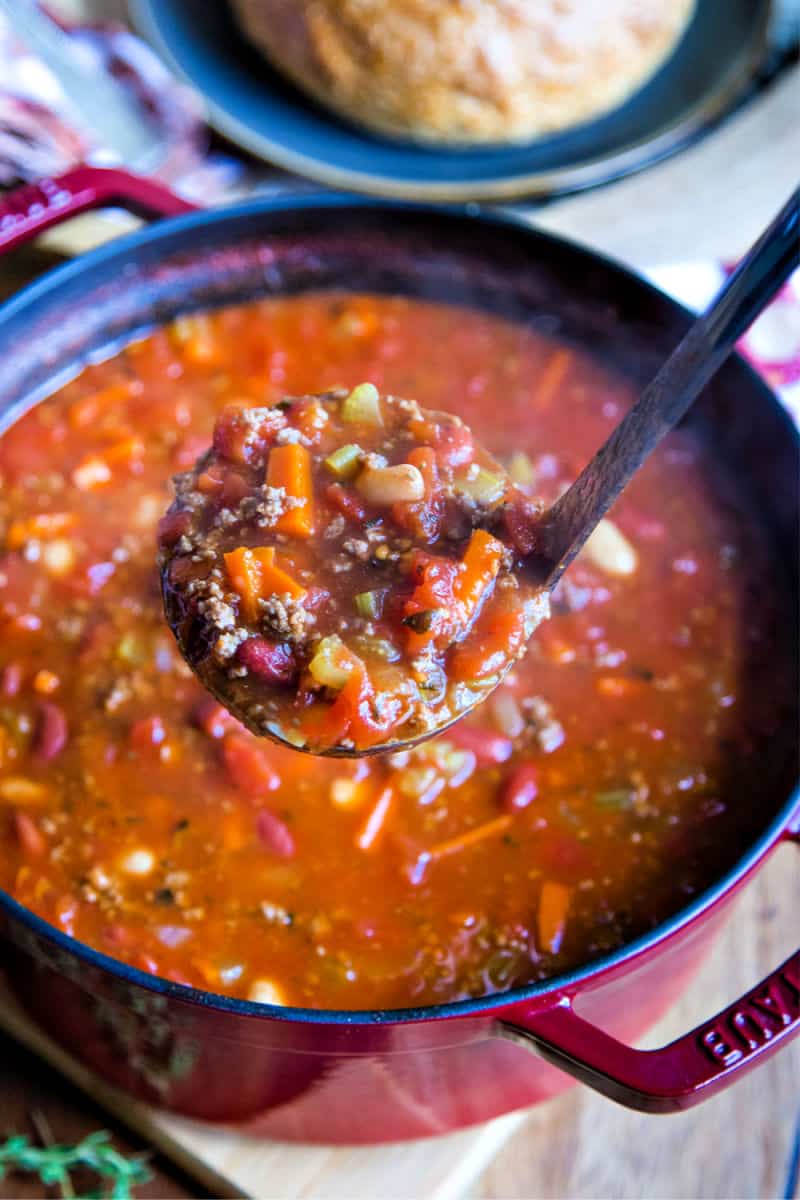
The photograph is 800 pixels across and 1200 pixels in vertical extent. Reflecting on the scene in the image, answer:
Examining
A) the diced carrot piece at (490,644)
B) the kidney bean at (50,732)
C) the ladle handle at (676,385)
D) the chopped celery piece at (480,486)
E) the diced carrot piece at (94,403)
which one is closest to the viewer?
the ladle handle at (676,385)

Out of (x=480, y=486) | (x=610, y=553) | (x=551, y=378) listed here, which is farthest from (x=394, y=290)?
(x=480, y=486)

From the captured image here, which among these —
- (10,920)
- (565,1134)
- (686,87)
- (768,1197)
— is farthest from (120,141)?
(768,1197)

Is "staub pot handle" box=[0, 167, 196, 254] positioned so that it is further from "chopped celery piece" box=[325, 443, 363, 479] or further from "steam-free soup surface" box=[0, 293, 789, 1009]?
"chopped celery piece" box=[325, 443, 363, 479]

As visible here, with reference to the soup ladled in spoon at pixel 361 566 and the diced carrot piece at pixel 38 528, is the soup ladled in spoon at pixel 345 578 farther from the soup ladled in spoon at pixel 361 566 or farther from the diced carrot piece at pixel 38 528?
the diced carrot piece at pixel 38 528

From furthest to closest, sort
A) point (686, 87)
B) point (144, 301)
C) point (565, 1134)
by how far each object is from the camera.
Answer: point (686, 87)
point (144, 301)
point (565, 1134)

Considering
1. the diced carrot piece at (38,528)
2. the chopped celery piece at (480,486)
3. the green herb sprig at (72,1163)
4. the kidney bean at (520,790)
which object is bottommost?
the green herb sprig at (72,1163)

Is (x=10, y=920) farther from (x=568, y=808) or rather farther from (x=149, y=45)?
(x=149, y=45)

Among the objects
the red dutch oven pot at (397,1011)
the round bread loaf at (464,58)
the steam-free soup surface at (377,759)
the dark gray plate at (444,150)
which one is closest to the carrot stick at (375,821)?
the steam-free soup surface at (377,759)

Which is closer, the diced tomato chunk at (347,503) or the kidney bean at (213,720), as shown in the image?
the diced tomato chunk at (347,503)
